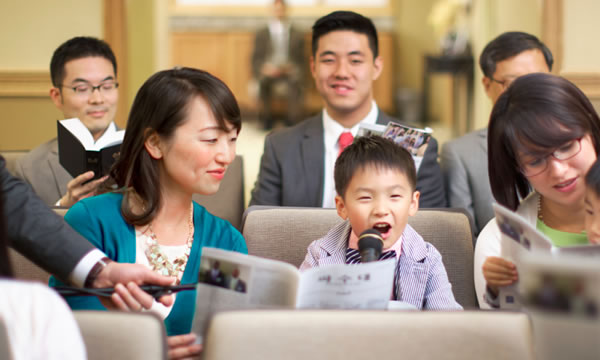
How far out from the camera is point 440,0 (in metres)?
9.26

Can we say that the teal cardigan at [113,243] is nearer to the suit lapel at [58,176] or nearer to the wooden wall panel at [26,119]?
the suit lapel at [58,176]

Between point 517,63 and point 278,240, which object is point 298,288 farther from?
point 517,63

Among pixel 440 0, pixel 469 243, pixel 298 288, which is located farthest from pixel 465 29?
pixel 298 288

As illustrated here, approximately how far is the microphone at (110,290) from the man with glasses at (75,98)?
4.46ft

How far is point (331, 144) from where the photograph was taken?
2.76m

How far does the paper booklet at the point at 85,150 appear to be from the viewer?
2.07 m

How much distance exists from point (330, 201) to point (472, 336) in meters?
1.65

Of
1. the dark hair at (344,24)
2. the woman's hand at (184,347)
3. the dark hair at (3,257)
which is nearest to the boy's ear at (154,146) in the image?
the woman's hand at (184,347)

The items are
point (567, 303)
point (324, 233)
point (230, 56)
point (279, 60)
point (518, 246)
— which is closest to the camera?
point (567, 303)

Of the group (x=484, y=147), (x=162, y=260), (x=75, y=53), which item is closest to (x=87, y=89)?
(x=75, y=53)

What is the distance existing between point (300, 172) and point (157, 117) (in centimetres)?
109

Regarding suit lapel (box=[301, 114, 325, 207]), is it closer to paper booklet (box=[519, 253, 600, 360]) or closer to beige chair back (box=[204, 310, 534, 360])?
beige chair back (box=[204, 310, 534, 360])

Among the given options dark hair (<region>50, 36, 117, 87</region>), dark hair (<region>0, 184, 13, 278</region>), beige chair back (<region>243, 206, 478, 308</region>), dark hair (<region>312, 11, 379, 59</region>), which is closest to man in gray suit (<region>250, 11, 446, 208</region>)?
dark hair (<region>312, 11, 379, 59</region>)

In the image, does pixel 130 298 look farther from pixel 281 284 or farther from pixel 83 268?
pixel 281 284
